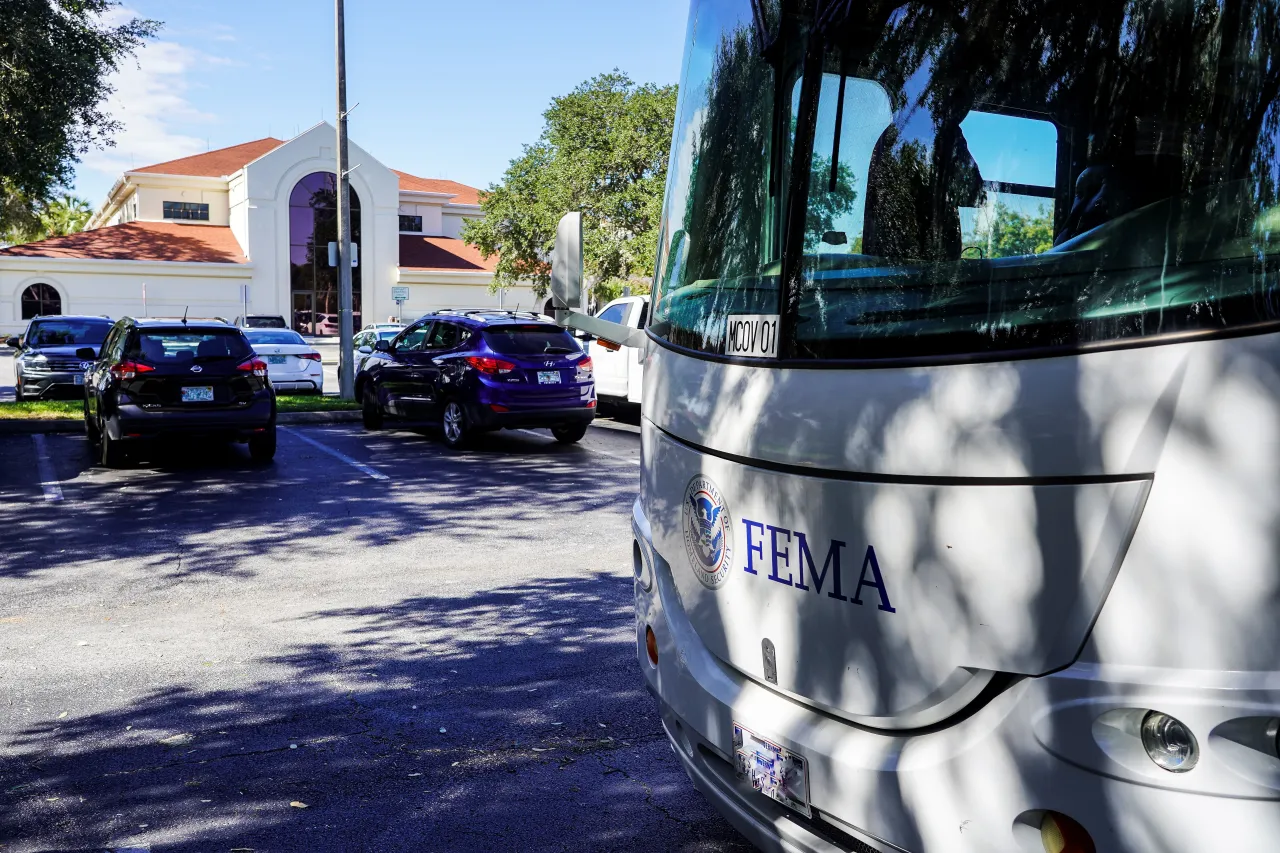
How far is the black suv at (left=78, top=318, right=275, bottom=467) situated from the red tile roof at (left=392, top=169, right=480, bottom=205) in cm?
5292

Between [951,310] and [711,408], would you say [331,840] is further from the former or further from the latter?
[951,310]

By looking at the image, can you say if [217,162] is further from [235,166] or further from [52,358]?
[52,358]

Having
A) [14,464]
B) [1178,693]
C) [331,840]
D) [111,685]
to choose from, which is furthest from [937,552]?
[14,464]

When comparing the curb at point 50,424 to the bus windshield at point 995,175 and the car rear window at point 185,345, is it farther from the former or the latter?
the bus windshield at point 995,175

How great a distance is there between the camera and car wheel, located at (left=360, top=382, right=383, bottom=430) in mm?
16062

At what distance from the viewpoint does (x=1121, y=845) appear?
2006 mm

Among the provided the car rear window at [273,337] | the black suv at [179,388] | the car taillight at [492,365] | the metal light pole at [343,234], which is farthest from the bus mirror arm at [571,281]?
the car rear window at [273,337]

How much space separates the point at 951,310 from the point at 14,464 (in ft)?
41.2

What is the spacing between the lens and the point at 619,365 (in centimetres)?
1694

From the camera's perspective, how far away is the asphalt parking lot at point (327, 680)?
151 inches

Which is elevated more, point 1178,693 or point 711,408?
point 711,408

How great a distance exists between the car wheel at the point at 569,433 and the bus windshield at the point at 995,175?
11.4 m

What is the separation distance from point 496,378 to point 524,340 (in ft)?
2.18


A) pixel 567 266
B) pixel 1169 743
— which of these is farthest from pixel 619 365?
pixel 1169 743
